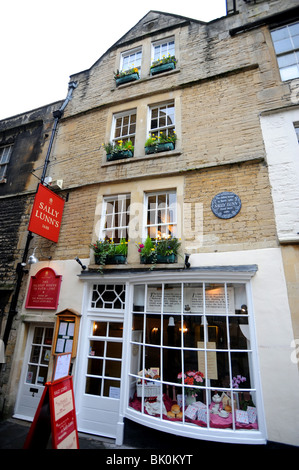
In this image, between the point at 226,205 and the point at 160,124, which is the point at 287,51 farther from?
the point at 226,205

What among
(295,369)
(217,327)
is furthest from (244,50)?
(295,369)

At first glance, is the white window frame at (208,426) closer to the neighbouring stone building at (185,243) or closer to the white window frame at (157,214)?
the neighbouring stone building at (185,243)

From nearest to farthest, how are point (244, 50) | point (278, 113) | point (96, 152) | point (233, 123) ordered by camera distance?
1. point (278, 113)
2. point (233, 123)
3. point (244, 50)
4. point (96, 152)

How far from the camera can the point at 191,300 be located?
532 cm

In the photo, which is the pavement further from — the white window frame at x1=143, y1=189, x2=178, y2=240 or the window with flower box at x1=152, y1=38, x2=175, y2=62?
the window with flower box at x1=152, y1=38, x2=175, y2=62

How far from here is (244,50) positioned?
7.14 meters

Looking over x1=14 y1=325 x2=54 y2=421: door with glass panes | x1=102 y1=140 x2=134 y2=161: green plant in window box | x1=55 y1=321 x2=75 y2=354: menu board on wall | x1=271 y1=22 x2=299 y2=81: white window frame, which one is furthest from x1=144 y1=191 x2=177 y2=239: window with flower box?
x1=271 y1=22 x2=299 y2=81: white window frame

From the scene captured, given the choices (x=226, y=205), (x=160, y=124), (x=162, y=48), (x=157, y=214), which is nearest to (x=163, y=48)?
(x=162, y=48)

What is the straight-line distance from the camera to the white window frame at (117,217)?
6.87m

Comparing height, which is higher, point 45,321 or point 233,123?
point 233,123

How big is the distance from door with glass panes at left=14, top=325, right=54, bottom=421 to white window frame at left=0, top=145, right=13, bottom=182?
6.40 m

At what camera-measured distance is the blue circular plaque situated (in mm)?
5707
